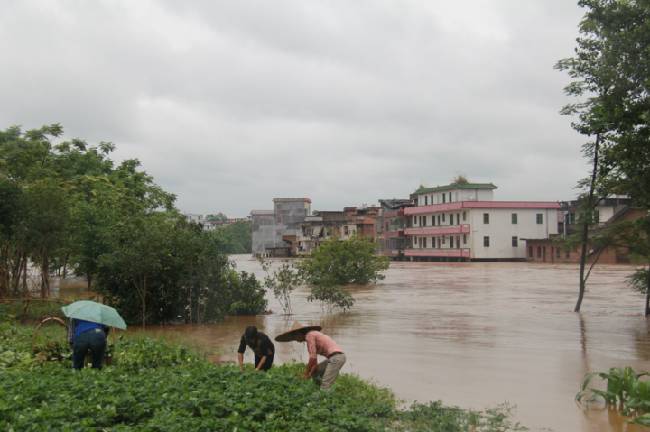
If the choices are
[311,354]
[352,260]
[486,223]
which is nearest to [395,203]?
[486,223]

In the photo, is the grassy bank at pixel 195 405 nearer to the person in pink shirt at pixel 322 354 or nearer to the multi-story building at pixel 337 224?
the person in pink shirt at pixel 322 354

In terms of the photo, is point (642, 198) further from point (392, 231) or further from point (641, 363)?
point (392, 231)

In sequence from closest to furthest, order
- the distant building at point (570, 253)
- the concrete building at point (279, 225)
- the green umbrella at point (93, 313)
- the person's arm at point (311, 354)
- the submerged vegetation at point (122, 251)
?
the person's arm at point (311, 354) → the green umbrella at point (93, 313) → the submerged vegetation at point (122, 251) → the distant building at point (570, 253) → the concrete building at point (279, 225)

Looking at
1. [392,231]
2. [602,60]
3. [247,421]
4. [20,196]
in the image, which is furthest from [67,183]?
[392,231]

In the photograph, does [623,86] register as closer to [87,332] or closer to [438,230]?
[87,332]

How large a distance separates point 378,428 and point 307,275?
2109cm

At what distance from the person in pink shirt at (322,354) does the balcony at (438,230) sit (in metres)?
63.3

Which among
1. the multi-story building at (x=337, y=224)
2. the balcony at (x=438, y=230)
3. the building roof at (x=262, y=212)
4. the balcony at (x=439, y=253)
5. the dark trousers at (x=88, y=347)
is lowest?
the dark trousers at (x=88, y=347)

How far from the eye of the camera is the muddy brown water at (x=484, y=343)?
10.6 metres

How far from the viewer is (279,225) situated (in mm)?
106812

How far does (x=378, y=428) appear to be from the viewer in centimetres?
675

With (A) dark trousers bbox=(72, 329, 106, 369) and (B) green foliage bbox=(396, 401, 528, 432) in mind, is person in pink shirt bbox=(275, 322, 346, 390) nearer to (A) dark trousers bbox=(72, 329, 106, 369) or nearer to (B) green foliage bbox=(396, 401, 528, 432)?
(B) green foliage bbox=(396, 401, 528, 432)

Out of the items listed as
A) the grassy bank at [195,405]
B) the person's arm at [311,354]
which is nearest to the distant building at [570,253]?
the person's arm at [311,354]

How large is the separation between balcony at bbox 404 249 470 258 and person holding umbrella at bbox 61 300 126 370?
64.1m
